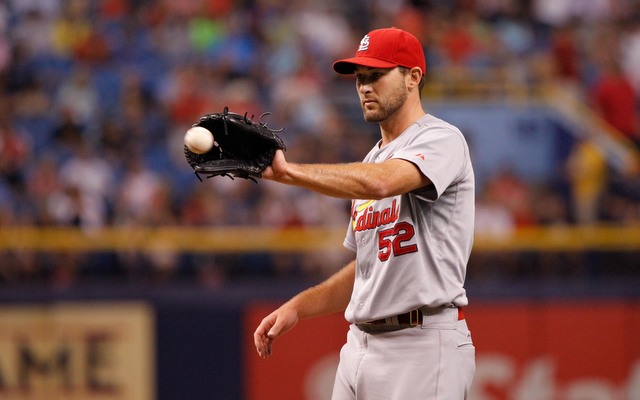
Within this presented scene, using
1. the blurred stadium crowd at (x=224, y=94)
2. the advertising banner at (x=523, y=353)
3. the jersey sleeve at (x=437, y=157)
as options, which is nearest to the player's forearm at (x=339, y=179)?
the jersey sleeve at (x=437, y=157)

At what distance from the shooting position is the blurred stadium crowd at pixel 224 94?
8.70m

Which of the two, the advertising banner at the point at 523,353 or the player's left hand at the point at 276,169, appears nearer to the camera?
the player's left hand at the point at 276,169

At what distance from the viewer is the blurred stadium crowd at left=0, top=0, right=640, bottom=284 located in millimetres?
8695

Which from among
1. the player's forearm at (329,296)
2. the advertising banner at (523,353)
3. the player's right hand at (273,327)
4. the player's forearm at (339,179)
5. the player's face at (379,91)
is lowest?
the advertising banner at (523,353)

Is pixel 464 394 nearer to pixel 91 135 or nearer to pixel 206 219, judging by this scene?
pixel 206 219

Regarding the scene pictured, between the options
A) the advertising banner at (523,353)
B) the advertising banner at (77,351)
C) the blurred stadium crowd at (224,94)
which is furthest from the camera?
the blurred stadium crowd at (224,94)

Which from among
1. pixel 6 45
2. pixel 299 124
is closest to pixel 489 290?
pixel 299 124

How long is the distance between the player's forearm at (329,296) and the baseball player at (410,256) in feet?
0.97

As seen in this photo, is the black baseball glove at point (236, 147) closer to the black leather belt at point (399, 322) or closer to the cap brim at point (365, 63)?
the cap brim at point (365, 63)

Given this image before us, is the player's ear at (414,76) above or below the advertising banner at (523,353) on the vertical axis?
above

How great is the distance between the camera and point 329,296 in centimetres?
419

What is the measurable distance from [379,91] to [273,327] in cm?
100

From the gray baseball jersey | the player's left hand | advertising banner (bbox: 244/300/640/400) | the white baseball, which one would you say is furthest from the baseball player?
advertising banner (bbox: 244/300/640/400)

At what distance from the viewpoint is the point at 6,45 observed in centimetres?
1126
